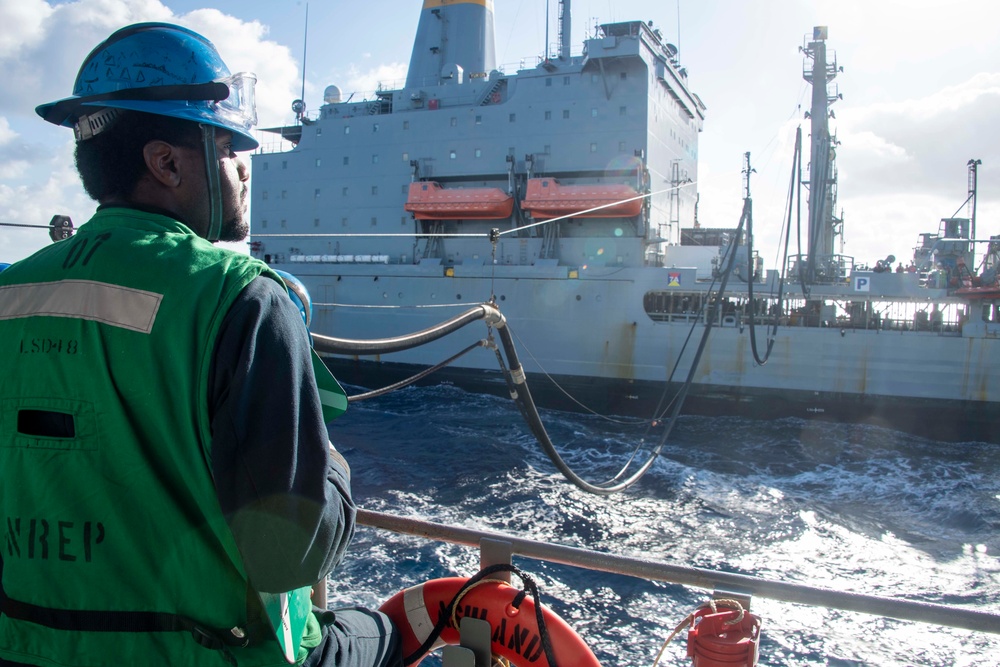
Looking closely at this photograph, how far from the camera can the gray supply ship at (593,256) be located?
13.6m

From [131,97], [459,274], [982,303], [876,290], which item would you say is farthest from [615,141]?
[131,97]

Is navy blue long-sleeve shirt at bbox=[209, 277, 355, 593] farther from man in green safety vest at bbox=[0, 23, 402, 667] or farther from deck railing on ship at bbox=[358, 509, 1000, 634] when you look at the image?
deck railing on ship at bbox=[358, 509, 1000, 634]

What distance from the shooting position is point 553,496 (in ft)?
28.8

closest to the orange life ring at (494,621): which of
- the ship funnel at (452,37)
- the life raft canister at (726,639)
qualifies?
the life raft canister at (726,639)

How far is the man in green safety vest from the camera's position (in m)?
0.82

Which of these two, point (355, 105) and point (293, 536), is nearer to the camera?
point (293, 536)

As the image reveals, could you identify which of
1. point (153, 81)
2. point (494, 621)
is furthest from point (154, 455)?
point (494, 621)

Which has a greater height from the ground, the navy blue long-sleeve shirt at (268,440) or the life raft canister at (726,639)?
the navy blue long-sleeve shirt at (268,440)

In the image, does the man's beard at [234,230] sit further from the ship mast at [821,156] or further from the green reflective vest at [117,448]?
the ship mast at [821,156]

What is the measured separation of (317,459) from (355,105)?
1982 cm

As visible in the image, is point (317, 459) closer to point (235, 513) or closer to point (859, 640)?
point (235, 513)

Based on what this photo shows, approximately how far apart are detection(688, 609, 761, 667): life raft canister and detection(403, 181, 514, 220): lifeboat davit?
15054 millimetres

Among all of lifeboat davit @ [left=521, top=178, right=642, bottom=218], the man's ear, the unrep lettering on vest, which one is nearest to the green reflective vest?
the unrep lettering on vest

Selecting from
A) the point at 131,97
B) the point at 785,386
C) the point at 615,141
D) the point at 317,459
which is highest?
the point at 615,141
